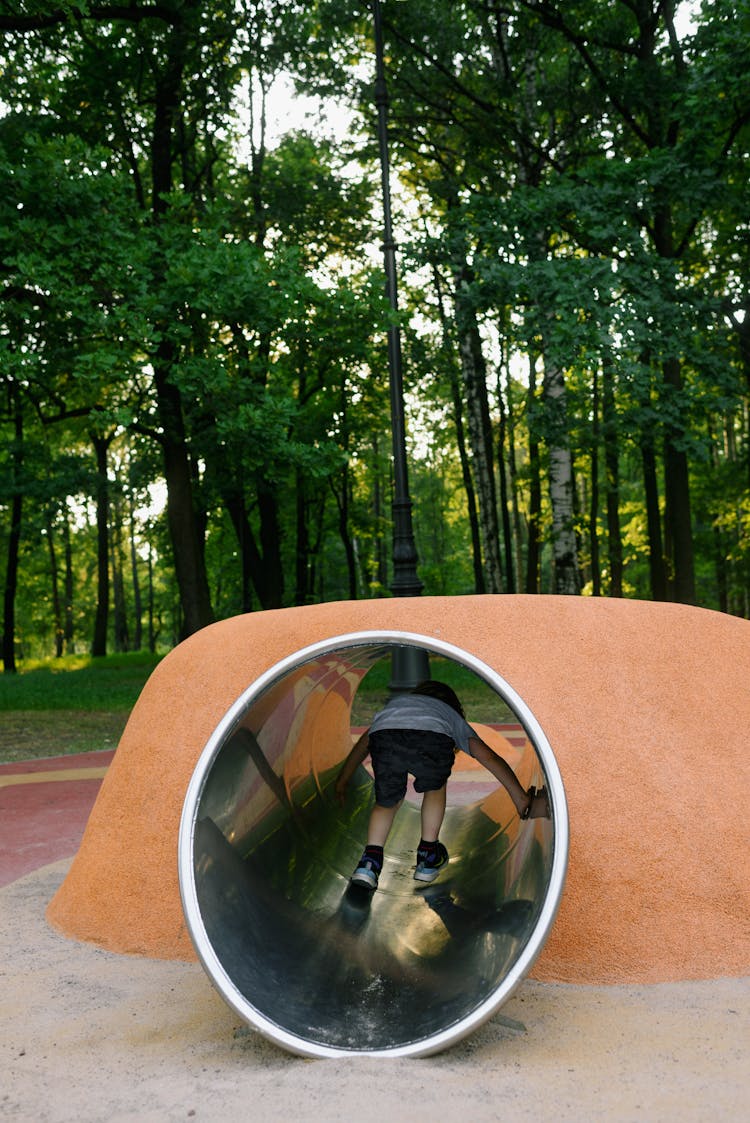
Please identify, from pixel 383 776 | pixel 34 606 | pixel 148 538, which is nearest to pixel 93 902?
pixel 383 776

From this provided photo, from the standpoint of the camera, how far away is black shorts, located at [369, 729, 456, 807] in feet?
16.9

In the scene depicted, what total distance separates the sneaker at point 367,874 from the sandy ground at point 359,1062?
914mm

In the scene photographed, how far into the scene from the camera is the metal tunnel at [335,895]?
12.3 ft

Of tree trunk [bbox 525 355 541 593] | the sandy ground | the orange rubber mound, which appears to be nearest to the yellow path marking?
the orange rubber mound

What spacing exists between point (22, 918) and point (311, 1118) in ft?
12.0

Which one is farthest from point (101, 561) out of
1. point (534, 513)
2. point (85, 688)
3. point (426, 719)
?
point (426, 719)

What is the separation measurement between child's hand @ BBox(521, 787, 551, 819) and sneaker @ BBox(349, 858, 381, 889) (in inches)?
34.5

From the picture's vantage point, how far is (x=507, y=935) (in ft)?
14.0

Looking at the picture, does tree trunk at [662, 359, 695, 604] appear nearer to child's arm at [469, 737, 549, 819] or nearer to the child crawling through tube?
the child crawling through tube

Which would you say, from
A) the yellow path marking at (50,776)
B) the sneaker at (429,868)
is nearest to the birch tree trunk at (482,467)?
the yellow path marking at (50,776)

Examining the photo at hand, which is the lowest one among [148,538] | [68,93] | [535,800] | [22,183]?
[535,800]

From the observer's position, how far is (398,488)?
14.0 m

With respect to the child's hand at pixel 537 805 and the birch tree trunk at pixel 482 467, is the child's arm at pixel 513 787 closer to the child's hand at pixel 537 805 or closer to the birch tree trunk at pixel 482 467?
the child's hand at pixel 537 805

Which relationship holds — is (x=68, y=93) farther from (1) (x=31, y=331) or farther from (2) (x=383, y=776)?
(2) (x=383, y=776)
